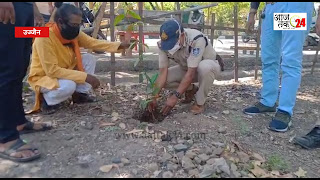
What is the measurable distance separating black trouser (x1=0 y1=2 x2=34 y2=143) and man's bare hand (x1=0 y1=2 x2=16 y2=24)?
0.06 metres

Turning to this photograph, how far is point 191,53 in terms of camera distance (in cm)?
290

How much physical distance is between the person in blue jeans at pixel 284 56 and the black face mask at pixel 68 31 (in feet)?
5.76

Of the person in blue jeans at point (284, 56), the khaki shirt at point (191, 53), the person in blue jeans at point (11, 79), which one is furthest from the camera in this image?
the khaki shirt at point (191, 53)

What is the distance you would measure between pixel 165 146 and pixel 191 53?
1.01 metres

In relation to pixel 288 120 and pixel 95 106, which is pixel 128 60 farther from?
pixel 288 120

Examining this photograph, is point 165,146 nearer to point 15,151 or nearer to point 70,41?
point 15,151

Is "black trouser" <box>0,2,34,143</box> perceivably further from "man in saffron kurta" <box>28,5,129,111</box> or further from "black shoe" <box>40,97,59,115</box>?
"black shoe" <box>40,97,59,115</box>

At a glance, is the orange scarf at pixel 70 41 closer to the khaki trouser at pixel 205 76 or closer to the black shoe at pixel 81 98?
the black shoe at pixel 81 98

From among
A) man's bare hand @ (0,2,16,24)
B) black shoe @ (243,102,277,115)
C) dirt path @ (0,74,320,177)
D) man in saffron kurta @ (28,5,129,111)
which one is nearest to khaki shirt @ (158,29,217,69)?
dirt path @ (0,74,320,177)

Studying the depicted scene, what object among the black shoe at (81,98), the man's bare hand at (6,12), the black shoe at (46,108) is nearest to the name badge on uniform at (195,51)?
the black shoe at (81,98)

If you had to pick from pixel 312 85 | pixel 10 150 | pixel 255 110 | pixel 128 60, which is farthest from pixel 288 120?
pixel 128 60

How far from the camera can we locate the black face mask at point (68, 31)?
2.66m

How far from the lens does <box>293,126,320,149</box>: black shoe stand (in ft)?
8.15

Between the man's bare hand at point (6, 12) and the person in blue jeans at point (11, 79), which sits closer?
the man's bare hand at point (6, 12)
